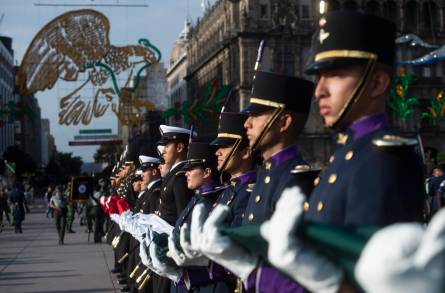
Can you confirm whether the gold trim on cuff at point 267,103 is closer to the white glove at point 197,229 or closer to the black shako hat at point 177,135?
the white glove at point 197,229

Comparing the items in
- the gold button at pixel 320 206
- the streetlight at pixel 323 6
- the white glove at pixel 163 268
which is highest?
the streetlight at pixel 323 6

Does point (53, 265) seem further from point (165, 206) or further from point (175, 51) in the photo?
point (175, 51)

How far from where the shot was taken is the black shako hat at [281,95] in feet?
19.6

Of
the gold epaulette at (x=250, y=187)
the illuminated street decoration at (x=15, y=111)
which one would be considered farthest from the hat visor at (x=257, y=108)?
the illuminated street decoration at (x=15, y=111)

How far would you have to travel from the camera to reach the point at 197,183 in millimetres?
8586

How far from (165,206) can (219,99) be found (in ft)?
108

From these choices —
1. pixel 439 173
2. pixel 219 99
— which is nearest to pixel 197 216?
pixel 439 173

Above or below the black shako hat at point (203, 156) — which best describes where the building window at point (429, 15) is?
above

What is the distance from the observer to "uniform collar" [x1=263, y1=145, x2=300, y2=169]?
5.84m

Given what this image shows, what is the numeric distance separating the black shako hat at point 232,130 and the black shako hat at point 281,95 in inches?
59.9

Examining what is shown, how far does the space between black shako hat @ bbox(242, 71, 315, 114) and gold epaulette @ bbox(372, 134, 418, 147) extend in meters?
1.95

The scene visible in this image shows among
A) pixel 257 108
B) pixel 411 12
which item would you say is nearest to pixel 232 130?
pixel 257 108

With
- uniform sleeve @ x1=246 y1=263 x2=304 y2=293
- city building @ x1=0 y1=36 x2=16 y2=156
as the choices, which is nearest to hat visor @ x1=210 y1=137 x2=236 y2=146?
uniform sleeve @ x1=246 y1=263 x2=304 y2=293

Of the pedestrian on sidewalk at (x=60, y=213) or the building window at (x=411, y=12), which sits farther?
the building window at (x=411, y=12)
